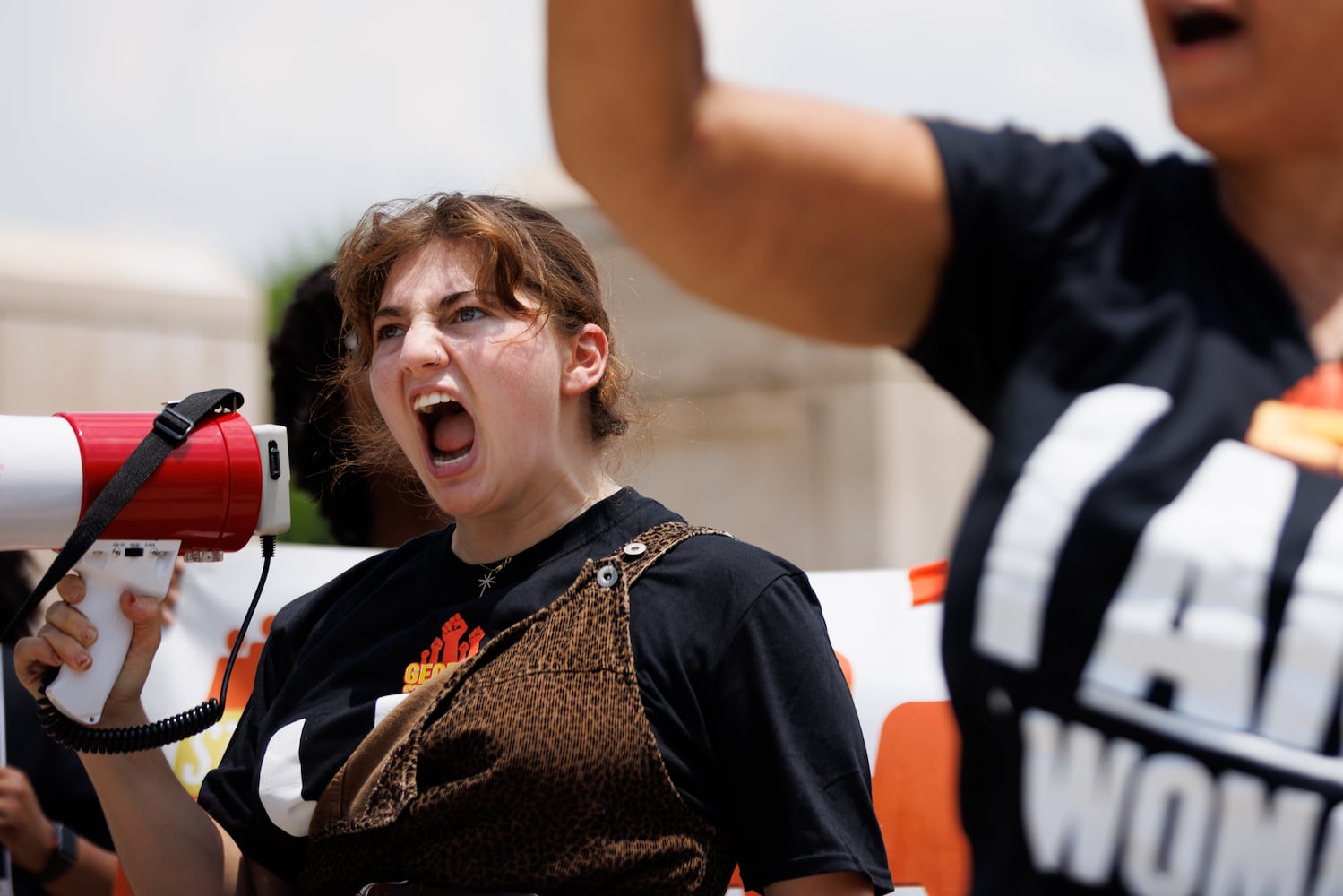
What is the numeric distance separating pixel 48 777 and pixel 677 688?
70.4 inches

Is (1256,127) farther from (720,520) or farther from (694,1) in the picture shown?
(720,520)

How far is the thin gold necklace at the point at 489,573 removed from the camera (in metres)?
2.06

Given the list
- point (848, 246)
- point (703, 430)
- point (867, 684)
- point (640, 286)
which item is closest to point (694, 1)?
point (848, 246)

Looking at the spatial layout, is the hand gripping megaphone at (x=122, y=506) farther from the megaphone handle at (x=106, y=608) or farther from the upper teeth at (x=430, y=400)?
the upper teeth at (x=430, y=400)

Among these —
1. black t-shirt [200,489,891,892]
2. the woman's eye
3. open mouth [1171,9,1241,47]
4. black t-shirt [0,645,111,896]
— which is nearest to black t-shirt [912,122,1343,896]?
open mouth [1171,9,1241,47]

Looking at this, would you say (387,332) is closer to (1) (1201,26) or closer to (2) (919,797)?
(2) (919,797)

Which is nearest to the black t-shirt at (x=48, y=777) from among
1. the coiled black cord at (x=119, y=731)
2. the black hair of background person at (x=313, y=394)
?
the black hair of background person at (x=313, y=394)

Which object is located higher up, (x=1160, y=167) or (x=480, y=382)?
(x=1160, y=167)

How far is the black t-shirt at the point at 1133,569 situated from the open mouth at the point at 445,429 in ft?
3.71

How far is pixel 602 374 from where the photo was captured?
2213 mm

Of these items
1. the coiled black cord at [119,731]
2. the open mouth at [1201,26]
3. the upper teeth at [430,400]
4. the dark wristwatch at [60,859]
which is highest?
the open mouth at [1201,26]

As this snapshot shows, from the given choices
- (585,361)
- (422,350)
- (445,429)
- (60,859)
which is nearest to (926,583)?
(585,361)

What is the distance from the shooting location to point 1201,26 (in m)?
1.09

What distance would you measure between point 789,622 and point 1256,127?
984 mm
